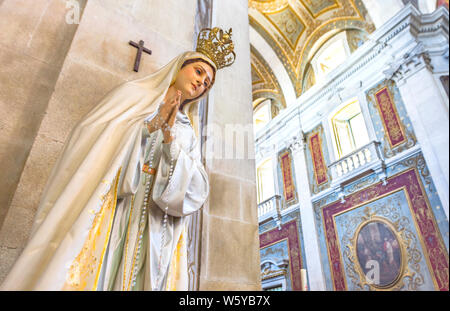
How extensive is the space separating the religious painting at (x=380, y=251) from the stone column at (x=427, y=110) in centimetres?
135

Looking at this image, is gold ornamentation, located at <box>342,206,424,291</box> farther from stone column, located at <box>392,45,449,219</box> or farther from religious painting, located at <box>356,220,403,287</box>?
stone column, located at <box>392,45,449,219</box>

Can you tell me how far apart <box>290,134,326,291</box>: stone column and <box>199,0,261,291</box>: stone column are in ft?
21.4

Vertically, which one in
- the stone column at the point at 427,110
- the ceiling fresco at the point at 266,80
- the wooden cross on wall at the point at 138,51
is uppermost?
the ceiling fresco at the point at 266,80

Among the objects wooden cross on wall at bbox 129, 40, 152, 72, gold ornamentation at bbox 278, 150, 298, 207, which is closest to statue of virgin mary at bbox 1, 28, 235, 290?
wooden cross on wall at bbox 129, 40, 152, 72

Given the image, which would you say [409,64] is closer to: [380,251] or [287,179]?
[380,251]

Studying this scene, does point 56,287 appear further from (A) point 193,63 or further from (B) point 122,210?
(A) point 193,63

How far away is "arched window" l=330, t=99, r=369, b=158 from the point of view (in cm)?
885

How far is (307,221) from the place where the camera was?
28.7 feet

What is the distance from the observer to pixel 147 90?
1543 millimetres

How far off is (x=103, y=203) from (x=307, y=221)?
27.4ft

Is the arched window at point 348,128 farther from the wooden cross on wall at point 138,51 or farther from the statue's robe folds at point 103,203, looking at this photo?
the statue's robe folds at point 103,203

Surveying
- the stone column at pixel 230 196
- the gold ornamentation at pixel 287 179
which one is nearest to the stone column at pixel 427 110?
the gold ornamentation at pixel 287 179

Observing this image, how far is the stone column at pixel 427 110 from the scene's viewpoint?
6125 mm

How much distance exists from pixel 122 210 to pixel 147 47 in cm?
159
